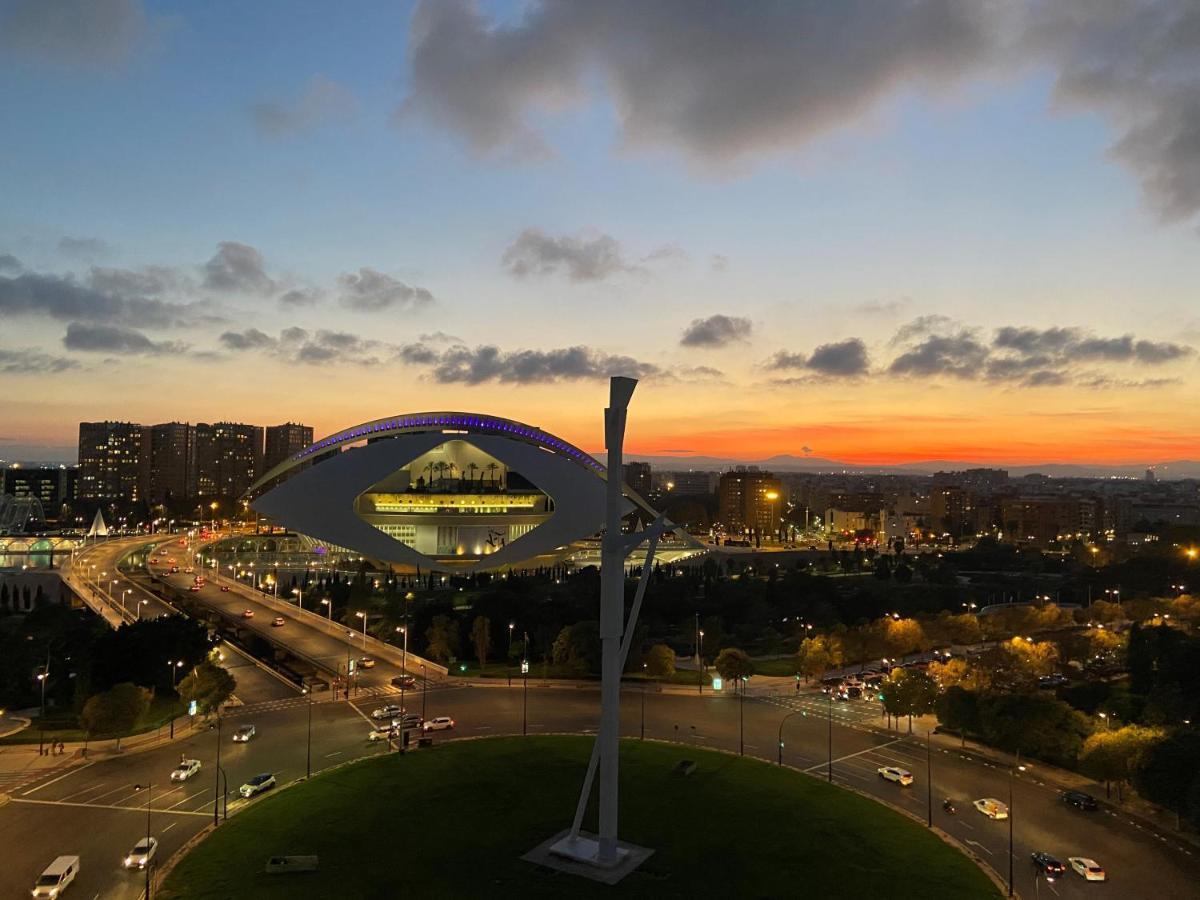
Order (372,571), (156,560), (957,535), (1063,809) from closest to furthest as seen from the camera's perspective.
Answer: (1063,809)
(372,571)
(156,560)
(957,535)

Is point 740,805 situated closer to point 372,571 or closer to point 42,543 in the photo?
point 372,571

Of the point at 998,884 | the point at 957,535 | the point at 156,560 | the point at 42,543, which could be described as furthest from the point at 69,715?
the point at 957,535

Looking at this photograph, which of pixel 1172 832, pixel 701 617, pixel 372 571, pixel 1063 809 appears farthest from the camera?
pixel 372 571

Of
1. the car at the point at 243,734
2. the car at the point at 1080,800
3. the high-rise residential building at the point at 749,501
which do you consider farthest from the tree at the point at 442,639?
the high-rise residential building at the point at 749,501

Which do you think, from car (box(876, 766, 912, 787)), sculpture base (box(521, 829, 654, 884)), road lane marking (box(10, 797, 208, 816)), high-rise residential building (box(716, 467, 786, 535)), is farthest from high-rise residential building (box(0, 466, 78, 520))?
car (box(876, 766, 912, 787))

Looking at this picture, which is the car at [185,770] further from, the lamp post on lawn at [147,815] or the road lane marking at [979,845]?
the road lane marking at [979,845]

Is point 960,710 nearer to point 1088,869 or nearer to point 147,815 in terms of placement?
point 1088,869

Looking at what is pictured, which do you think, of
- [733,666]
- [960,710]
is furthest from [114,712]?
[960,710]
